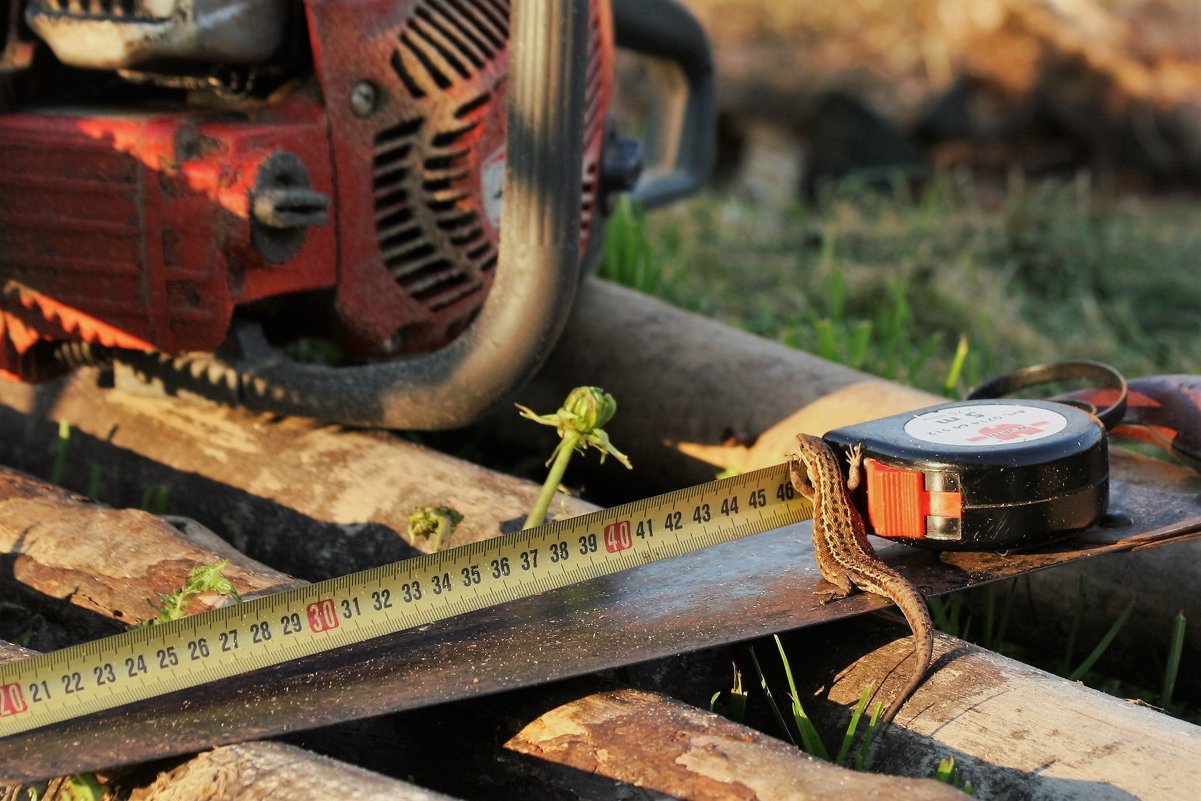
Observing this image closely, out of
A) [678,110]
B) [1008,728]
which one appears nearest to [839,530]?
[1008,728]

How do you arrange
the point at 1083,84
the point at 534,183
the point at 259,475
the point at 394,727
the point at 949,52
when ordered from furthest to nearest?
1. the point at 949,52
2. the point at 1083,84
3. the point at 259,475
4. the point at 534,183
5. the point at 394,727

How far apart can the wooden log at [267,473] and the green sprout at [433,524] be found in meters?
0.02

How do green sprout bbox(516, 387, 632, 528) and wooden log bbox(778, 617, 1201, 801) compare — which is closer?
wooden log bbox(778, 617, 1201, 801)

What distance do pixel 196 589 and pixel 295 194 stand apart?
585 millimetres

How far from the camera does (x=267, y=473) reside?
2.08 m

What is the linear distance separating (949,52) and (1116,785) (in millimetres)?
5333

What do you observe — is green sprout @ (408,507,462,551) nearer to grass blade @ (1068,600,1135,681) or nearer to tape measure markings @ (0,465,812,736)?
tape measure markings @ (0,465,812,736)

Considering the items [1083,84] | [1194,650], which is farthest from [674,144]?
[1083,84]

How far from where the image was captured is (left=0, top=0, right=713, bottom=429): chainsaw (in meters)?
1.84

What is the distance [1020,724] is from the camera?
1.38 metres

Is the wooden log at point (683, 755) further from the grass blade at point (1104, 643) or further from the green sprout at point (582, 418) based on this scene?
the grass blade at point (1104, 643)

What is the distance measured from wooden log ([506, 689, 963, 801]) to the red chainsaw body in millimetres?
831

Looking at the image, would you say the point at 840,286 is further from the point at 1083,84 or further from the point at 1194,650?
the point at 1083,84

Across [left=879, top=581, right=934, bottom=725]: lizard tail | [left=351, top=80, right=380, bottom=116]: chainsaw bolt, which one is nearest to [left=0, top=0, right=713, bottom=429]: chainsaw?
[left=351, top=80, right=380, bottom=116]: chainsaw bolt
